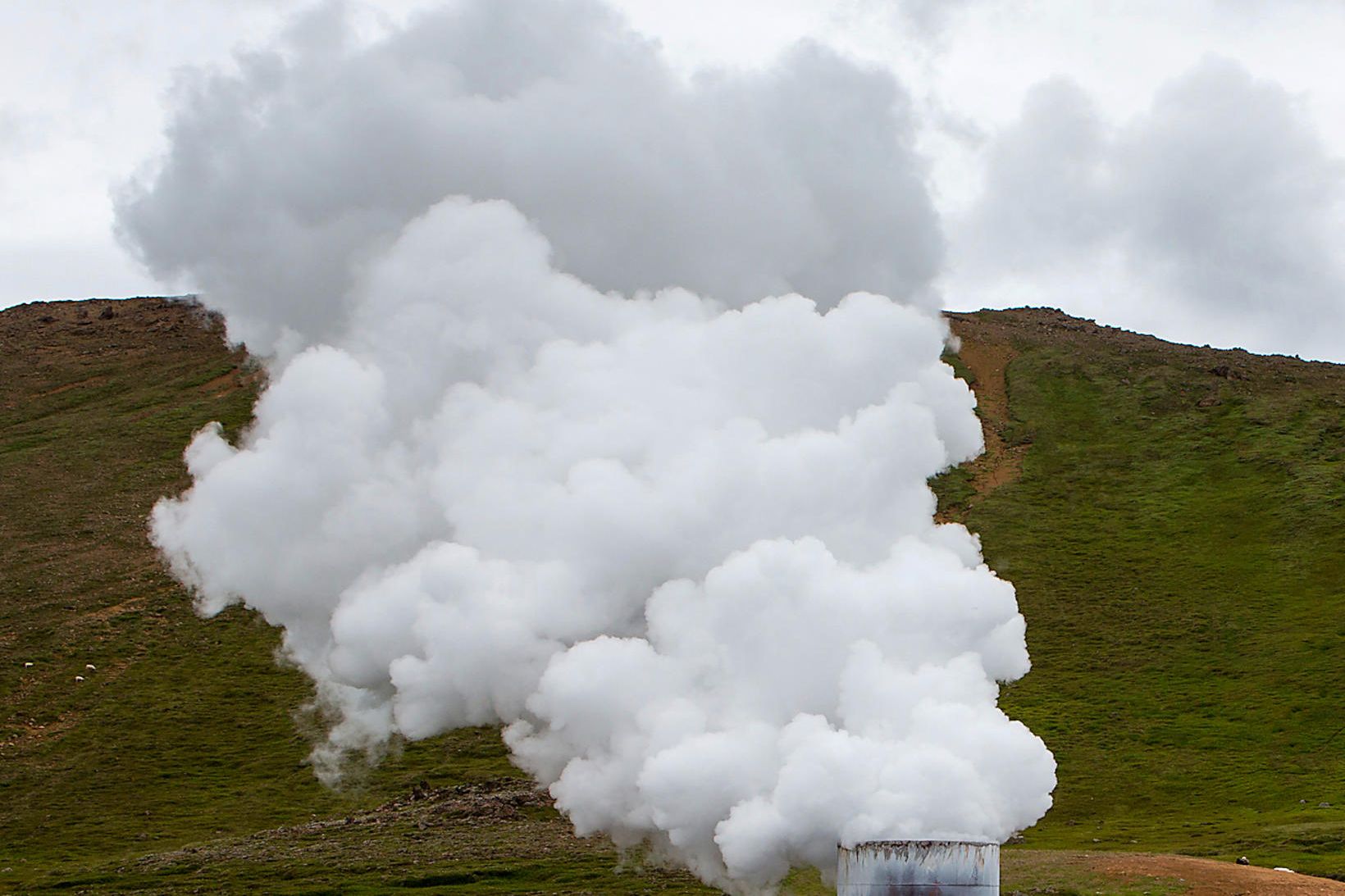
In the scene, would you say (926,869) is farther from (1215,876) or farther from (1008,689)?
(1008,689)

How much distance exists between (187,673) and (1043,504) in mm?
68301

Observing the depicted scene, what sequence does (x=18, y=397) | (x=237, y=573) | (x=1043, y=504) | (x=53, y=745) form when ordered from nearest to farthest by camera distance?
(x=237, y=573) < (x=53, y=745) < (x=1043, y=504) < (x=18, y=397)

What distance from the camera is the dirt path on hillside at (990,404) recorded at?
130m

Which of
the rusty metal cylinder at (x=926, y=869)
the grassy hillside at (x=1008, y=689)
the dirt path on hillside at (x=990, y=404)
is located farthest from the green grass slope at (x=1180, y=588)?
the rusty metal cylinder at (x=926, y=869)

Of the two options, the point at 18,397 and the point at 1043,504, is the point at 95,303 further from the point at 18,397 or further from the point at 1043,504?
the point at 1043,504

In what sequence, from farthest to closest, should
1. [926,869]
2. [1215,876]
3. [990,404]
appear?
[990,404] < [1215,876] < [926,869]

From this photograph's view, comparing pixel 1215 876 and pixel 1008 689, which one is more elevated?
pixel 1008 689

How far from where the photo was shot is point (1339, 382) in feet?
484

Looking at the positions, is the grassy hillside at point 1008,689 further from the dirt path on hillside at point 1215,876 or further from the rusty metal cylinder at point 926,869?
the rusty metal cylinder at point 926,869

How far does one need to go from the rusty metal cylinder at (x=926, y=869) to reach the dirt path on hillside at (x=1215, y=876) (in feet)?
76.3

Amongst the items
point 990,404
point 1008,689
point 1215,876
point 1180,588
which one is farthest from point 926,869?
point 990,404

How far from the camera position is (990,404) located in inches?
5758

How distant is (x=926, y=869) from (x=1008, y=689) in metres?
66.6

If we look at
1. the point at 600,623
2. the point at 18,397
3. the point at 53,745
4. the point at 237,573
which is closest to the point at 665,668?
the point at 600,623
